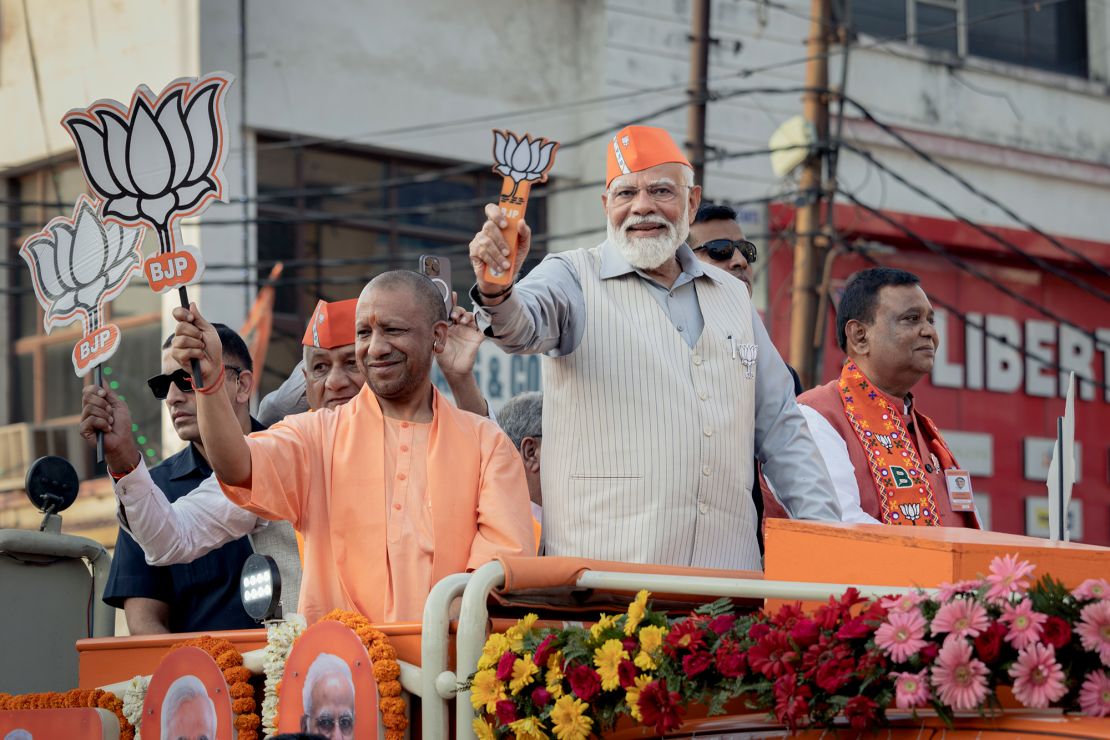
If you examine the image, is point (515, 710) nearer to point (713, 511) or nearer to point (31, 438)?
point (713, 511)

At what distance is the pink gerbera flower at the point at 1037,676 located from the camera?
8.81ft

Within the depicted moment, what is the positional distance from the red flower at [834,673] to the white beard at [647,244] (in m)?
1.85

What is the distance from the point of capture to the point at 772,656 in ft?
9.75

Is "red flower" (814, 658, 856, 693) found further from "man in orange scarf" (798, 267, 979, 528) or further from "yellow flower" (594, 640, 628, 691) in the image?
"man in orange scarf" (798, 267, 979, 528)

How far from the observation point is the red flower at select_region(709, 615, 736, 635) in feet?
10.2

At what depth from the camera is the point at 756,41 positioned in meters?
15.2

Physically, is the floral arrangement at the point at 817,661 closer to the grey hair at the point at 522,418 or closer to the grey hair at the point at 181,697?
→ the grey hair at the point at 181,697

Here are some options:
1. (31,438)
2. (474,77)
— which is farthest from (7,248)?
(474,77)

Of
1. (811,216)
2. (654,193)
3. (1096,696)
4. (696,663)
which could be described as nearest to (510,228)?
Answer: (654,193)

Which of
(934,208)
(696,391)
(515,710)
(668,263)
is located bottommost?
(515,710)

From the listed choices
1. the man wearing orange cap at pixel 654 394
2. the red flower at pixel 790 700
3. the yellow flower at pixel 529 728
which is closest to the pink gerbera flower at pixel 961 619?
the red flower at pixel 790 700

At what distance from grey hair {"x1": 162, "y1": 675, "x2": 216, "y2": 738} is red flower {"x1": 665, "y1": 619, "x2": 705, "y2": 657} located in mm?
1157

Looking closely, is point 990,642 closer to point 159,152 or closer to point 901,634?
point 901,634

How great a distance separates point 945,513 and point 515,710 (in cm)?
246
